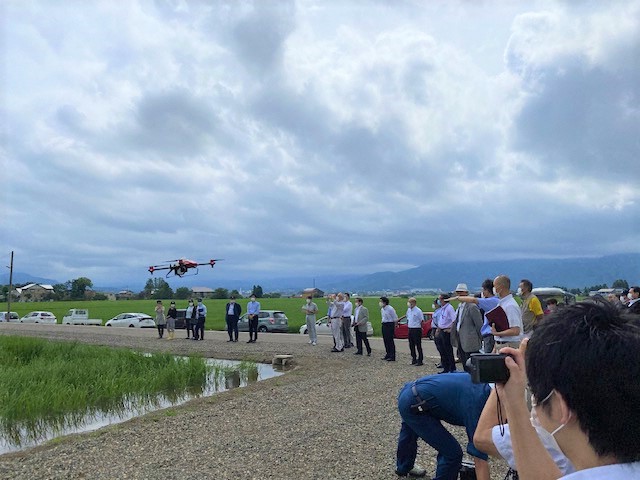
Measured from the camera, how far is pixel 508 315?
7.54 m

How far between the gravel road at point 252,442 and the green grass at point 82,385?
6.41 feet

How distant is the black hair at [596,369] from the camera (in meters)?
1.43

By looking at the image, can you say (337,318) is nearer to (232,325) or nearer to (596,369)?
(232,325)

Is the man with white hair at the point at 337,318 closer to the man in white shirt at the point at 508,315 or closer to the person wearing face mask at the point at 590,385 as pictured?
the man in white shirt at the point at 508,315

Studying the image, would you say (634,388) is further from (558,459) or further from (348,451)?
(348,451)

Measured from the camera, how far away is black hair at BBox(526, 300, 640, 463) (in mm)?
1431

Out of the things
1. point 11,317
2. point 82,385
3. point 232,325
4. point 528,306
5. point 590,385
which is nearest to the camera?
point 590,385

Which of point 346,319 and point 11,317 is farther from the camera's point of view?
point 11,317

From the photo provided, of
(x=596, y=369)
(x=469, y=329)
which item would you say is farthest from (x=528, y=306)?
(x=596, y=369)

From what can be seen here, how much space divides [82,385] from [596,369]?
11.7 meters

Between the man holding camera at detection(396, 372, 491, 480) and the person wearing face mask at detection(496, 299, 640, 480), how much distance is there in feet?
7.46

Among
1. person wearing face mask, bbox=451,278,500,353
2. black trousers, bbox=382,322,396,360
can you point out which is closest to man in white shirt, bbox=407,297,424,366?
black trousers, bbox=382,322,396,360

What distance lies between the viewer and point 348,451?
6.40m

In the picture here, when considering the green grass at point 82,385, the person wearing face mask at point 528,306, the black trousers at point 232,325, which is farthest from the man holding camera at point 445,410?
the black trousers at point 232,325
